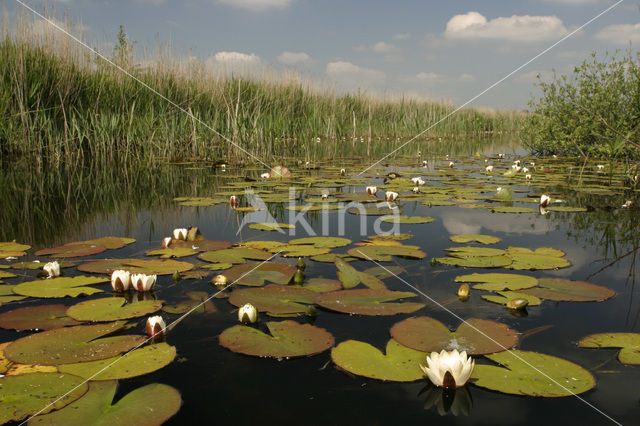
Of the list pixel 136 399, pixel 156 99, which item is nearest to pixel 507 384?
pixel 136 399

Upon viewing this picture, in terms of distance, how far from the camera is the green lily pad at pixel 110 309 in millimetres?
1725

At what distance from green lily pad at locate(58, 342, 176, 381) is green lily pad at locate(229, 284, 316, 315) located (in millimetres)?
465

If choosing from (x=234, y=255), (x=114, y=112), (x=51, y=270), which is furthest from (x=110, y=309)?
(x=114, y=112)

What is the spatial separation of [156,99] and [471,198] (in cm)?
703

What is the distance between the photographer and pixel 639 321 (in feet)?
5.76

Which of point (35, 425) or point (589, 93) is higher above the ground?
point (589, 93)

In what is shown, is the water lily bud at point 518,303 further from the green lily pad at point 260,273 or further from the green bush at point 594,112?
the green bush at point 594,112

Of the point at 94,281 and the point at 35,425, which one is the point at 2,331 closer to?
the point at 94,281

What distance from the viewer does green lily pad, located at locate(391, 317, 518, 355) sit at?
150 cm

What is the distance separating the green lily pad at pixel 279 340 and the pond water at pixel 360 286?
0.03 m

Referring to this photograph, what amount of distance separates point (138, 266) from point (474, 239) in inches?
82.3

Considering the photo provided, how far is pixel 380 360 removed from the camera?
143 cm

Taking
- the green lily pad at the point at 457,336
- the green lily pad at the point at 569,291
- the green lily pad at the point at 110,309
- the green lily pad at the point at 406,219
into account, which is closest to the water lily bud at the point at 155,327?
the green lily pad at the point at 110,309

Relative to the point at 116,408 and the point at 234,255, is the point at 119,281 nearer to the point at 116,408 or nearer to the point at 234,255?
the point at 234,255
